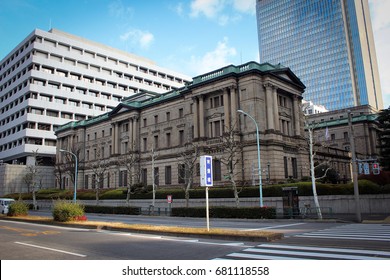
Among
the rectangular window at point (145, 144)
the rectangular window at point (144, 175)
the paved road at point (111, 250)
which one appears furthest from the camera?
the rectangular window at point (145, 144)

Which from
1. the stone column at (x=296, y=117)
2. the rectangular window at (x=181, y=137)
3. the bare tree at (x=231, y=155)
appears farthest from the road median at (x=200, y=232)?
the stone column at (x=296, y=117)

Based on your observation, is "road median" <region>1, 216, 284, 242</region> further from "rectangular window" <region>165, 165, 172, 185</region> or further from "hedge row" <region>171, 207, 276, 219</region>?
"rectangular window" <region>165, 165, 172, 185</region>

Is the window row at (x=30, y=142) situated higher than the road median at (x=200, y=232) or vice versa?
the window row at (x=30, y=142)

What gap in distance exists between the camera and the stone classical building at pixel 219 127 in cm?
4200

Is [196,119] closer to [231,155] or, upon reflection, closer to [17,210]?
[231,155]

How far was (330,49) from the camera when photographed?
134 meters

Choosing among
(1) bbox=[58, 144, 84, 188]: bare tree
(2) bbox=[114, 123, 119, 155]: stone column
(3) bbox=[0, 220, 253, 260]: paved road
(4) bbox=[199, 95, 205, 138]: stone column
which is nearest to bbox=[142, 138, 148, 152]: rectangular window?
(2) bbox=[114, 123, 119, 155]: stone column

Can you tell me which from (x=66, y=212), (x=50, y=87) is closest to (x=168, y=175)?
(x=66, y=212)

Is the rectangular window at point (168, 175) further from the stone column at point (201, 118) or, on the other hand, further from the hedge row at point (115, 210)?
the hedge row at point (115, 210)

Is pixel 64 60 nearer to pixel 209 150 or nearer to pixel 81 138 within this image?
pixel 81 138

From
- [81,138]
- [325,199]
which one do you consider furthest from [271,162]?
[81,138]

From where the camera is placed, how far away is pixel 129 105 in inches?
2372

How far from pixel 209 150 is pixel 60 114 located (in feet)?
172

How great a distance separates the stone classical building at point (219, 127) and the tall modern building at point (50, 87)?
85.2 ft
